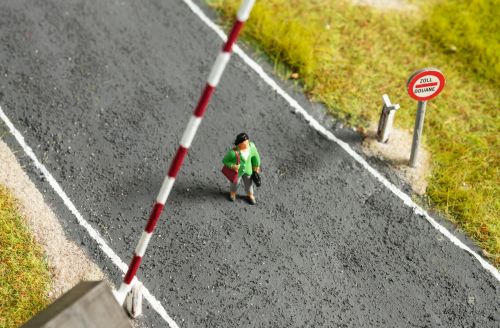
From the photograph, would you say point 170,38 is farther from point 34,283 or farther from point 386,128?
point 34,283

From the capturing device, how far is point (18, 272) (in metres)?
6.91

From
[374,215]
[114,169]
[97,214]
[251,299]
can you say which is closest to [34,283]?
[97,214]

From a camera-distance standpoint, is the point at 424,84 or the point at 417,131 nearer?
the point at 424,84

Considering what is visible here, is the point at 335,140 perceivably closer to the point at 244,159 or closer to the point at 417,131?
the point at 417,131

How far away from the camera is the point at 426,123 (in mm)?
9000

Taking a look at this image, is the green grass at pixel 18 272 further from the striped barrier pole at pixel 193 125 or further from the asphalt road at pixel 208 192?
the striped barrier pole at pixel 193 125

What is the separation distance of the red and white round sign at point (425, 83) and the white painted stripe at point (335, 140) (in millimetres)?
1184

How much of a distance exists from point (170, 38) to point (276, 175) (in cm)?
274

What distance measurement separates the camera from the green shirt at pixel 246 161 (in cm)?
716

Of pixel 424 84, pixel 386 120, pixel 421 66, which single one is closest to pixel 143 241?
pixel 386 120

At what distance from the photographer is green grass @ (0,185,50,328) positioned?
6.66 m

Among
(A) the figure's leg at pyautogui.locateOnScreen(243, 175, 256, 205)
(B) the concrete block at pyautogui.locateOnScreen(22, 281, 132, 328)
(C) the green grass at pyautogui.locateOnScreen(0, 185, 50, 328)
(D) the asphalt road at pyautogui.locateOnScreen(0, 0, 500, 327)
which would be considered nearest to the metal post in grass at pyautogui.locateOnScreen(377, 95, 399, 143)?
(D) the asphalt road at pyautogui.locateOnScreen(0, 0, 500, 327)

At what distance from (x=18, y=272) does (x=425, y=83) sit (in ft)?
16.9

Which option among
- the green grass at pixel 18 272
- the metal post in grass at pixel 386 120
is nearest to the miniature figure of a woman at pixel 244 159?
the metal post in grass at pixel 386 120
